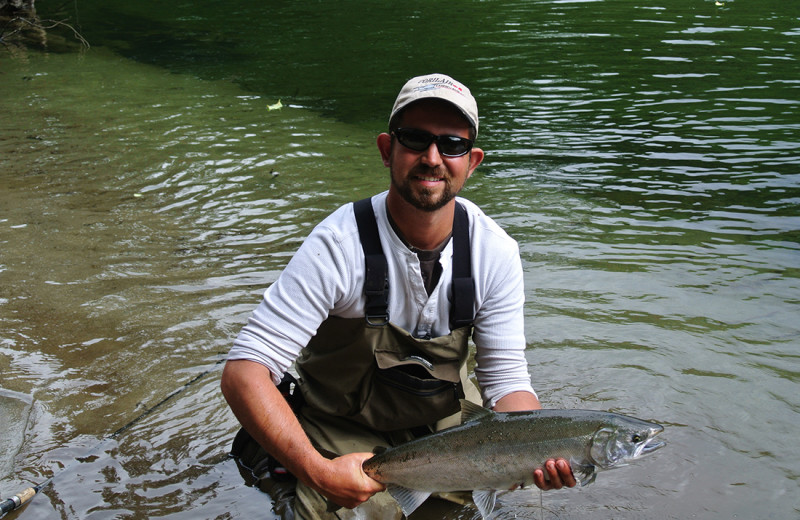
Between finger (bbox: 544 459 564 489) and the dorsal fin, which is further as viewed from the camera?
the dorsal fin

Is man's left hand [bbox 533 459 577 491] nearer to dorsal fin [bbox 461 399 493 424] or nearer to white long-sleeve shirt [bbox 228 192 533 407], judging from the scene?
dorsal fin [bbox 461 399 493 424]

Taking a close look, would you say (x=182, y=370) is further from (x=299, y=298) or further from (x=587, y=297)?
(x=587, y=297)

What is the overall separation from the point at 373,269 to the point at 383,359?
1.38 ft

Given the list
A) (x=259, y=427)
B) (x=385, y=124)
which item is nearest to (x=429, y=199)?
(x=259, y=427)

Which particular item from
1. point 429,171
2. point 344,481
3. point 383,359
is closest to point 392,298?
point 383,359

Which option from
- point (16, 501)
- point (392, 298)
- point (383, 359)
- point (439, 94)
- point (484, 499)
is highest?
point (439, 94)

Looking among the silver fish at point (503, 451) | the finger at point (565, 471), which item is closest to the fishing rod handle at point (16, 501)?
the silver fish at point (503, 451)

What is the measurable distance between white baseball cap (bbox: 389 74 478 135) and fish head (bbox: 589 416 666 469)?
4.46ft

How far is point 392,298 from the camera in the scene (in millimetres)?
3541

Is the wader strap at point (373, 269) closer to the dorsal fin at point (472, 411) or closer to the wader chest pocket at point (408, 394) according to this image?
the wader chest pocket at point (408, 394)

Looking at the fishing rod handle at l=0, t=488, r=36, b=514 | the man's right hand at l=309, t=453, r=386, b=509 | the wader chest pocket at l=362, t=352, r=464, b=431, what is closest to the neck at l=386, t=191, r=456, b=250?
the wader chest pocket at l=362, t=352, r=464, b=431

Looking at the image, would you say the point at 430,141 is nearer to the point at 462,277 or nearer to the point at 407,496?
the point at 462,277

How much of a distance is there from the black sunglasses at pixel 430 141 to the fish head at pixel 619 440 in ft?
4.13

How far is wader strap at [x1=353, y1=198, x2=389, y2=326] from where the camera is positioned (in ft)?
11.3
